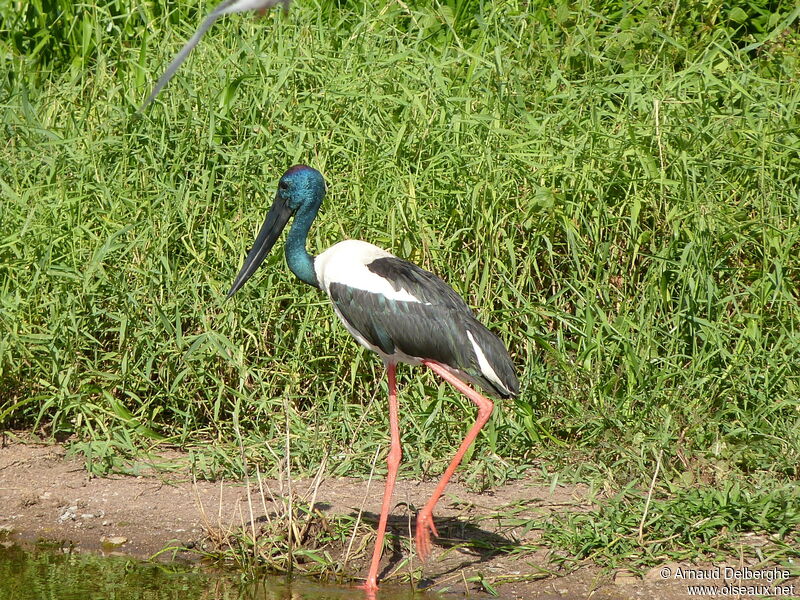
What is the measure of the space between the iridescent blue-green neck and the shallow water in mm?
1178

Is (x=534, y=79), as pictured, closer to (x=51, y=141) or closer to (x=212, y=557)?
(x=51, y=141)

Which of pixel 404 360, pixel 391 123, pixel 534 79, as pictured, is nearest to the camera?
pixel 404 360

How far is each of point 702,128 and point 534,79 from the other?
0.96 metres

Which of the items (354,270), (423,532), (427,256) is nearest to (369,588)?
(423,532)

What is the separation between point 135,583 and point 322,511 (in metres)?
0.69

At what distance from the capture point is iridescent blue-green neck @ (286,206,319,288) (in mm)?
4469

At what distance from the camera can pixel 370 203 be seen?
5145 mm

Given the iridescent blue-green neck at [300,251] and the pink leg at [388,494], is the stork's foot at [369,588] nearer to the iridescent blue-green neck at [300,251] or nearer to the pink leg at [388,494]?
the pink leg at [388,494]

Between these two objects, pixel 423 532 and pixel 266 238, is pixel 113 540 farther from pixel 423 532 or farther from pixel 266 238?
pixel 266 238

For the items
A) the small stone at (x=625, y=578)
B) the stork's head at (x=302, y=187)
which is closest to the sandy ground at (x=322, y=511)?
the small stone at (x=625, y=578)

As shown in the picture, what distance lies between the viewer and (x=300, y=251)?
450 cm

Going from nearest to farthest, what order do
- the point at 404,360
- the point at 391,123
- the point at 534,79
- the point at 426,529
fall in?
the point at 426,529, the point at 404,360, the point at 391,123, the point at 534,79

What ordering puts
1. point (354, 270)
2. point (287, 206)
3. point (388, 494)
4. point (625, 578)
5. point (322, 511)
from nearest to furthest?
point (625, 578), point (388, 494), point (322, 511), point (354, 270), point (287, 206)

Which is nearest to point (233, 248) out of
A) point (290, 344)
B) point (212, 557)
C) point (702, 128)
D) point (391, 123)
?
point (290, 344)
